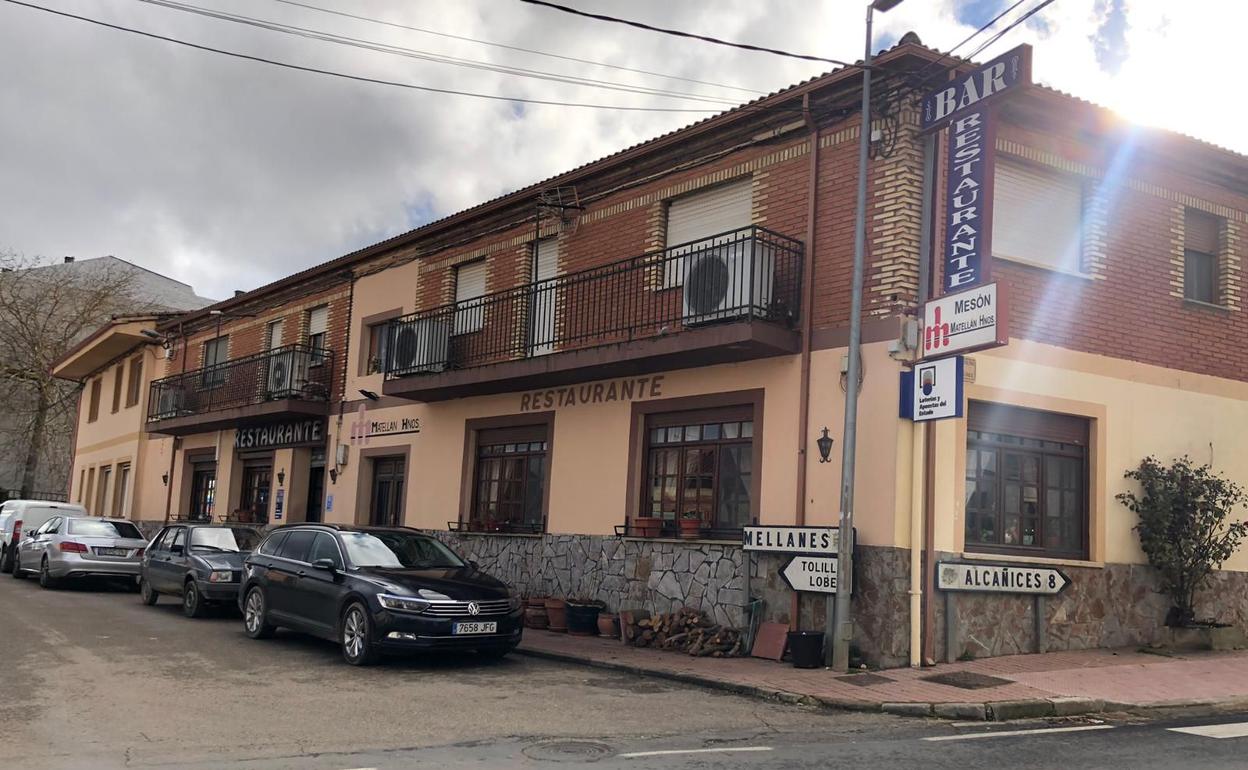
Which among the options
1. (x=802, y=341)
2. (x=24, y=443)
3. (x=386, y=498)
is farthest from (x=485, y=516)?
(x=24, y=443)

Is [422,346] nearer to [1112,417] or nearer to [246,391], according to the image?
[246,391]

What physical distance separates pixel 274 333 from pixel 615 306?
13.2 m

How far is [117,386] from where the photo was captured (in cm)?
3444

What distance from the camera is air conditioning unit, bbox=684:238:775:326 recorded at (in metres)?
12.8

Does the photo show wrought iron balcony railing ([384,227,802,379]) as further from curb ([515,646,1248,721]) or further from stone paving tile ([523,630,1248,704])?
curb ([515,646,1248,721])

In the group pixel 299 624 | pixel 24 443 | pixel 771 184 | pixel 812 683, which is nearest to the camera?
pixel 812 683

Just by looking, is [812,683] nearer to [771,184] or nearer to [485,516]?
[771,184]

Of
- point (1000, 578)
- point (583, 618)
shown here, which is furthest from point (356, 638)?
point (1000, 578)

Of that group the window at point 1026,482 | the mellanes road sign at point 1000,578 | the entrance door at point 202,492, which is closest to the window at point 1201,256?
the window at point 1026,482

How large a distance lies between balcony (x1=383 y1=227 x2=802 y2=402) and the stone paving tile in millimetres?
3752

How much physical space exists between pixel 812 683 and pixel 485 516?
866 centimetres

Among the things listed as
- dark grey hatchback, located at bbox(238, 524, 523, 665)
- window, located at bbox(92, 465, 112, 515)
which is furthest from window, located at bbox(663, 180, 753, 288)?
window, located at bbox(92, 465, 112, 515)

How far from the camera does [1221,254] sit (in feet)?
48.2

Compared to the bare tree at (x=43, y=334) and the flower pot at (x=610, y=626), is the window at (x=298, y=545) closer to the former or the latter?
the flower pot at (x=610, y=626)
